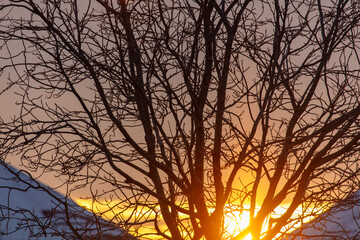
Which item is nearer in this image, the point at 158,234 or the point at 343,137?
the point at 343,137

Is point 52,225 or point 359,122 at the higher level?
point 52,225

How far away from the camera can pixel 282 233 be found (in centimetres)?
584

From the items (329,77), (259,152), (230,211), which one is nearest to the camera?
(259,152)

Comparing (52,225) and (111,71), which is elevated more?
(111,71)

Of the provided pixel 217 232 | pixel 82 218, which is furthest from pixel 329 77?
pixel 82 218

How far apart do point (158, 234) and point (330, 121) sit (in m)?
2.49

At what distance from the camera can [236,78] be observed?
6.07 m

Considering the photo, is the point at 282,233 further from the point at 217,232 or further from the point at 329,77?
the point at 329,77

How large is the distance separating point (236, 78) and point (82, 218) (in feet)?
9.08

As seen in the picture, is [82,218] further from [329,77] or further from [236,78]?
[329,77]

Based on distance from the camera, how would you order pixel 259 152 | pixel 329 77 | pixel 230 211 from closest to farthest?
pixel 259 152 < pixel 329 77 < pixel 230 211

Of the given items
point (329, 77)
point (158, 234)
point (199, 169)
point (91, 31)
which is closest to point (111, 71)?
point (91, 31)

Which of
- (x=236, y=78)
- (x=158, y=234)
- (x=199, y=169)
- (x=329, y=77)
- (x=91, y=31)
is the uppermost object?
(x=91, y=31)

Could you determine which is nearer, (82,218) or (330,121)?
(330,121)
